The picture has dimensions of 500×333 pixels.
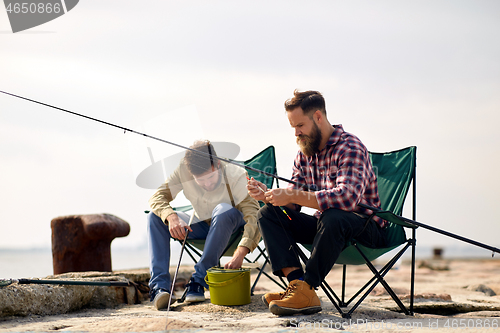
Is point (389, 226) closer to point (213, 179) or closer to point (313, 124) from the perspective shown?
point (313, 124)

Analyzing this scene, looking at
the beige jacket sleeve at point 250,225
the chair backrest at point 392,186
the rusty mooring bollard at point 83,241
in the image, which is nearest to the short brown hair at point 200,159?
the beige jacket sleeve at point 250,225

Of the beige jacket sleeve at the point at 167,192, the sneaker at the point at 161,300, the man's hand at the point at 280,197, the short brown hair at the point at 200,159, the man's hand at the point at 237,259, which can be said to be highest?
A: the short brown hair at the point at 200,159

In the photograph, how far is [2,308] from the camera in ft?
7.63

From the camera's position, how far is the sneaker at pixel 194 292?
2668 mm

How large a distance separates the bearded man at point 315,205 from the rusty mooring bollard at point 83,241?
185 cm

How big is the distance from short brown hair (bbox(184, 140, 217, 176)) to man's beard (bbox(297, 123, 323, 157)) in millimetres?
651

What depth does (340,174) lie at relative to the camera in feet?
7.39

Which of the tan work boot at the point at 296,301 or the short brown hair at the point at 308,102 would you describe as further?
the short brown hair at the point at 308,102

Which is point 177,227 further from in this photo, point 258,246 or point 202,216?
point 258,246

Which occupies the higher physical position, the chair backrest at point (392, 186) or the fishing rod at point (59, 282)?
the chair backrest at point (392, 186)

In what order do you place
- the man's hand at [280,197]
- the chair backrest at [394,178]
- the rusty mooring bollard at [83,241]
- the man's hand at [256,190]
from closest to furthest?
the man's hand at [280,197], the man's hand at [256,190], the chair backrest at [394,178], the rusty mooring bollard at [83,241]

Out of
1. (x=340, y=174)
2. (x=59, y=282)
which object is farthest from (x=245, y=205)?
(x=59, y=282)

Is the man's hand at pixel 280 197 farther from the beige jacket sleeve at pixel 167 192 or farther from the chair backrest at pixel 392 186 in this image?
the beige jacket sleeve at pixel 167 192

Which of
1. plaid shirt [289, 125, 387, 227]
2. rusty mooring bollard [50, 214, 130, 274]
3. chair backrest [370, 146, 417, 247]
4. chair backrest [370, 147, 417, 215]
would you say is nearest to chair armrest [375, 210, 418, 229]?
plaid shirt [289, 125, 387, 227]
